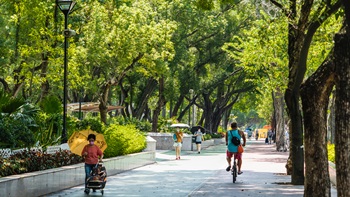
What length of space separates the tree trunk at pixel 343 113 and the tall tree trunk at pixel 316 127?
478cm

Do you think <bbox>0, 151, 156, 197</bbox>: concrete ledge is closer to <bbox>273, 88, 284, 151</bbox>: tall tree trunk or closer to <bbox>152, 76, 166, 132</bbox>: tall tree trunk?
<bbox>152, 76, 166, 132</bbox>: tall tree trunk

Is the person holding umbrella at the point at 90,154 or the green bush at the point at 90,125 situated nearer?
the person holding umbrella at the point at 90,154

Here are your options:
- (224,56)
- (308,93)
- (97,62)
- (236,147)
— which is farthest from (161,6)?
(308,93)

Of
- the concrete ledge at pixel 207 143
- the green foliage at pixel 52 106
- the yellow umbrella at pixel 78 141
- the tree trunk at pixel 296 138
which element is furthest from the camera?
the concrete ledge at pixel 207 143

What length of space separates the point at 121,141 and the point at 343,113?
17.2 metres

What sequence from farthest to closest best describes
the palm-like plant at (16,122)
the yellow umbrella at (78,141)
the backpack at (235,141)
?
the backpack at (235,141)
the palm-like plant at (16,122)
the yellow umbrella at (78,141)


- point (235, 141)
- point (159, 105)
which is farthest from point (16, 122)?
point (159, 105)

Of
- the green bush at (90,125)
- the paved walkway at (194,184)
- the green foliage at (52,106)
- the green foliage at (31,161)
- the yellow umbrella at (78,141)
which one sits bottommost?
the paved walkway at (194,184)

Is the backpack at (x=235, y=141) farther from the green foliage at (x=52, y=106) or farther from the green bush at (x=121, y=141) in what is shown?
the green foliage at (x=52, y=106)

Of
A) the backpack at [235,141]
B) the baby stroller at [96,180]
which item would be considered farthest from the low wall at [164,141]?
the baby stroller at [96,180]

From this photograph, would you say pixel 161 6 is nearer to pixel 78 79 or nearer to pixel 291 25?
pixel 78 79

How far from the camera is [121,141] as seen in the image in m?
25.7

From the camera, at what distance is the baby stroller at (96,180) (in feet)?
52.1

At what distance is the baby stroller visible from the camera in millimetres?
15891
